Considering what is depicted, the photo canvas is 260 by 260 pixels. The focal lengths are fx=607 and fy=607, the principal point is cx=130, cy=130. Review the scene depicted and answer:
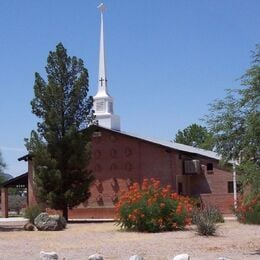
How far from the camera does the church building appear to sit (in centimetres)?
4925

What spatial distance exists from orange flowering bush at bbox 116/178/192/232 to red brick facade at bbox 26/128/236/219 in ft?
59.5

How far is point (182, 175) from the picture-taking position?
5025 centimetres

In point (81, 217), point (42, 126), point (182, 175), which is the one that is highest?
point (42, 126)

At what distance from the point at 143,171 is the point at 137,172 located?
0.50m

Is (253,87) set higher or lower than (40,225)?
higher

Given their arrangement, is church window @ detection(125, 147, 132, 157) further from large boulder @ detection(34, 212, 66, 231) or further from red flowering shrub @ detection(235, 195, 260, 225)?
large boulder @ detection(34, 212, 66, 231)

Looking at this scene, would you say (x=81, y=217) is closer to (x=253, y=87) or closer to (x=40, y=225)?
(x=40, y=225)

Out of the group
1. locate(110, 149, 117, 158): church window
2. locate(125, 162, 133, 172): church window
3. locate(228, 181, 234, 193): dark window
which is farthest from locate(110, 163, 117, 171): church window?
locate(228, 181, 234, 193): dark window

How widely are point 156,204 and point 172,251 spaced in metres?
10.3

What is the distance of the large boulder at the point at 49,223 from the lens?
105 ft

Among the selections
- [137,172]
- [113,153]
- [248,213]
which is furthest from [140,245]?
[113,153]

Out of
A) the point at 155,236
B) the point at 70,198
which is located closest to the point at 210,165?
the point at 70,198

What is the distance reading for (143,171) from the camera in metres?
49.6

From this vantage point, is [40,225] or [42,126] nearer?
[40,225]
